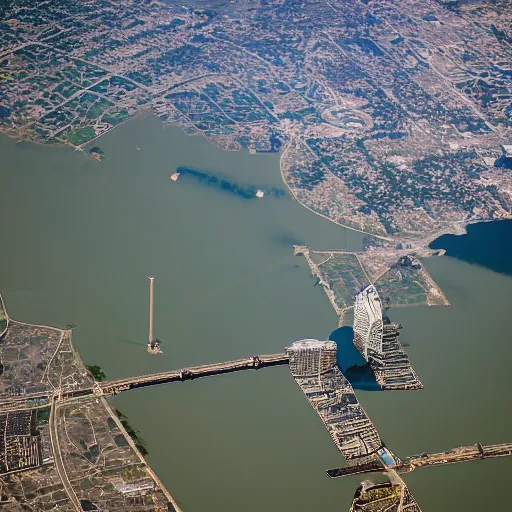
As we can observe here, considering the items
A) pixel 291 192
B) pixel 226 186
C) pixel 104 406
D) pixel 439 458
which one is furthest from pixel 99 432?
pixel 291 192

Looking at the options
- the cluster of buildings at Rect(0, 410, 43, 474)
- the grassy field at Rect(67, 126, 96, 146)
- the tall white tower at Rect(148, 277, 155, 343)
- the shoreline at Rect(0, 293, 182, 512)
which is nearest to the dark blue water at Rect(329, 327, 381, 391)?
the tall white tower at Rect(148, 277, 155, 343)

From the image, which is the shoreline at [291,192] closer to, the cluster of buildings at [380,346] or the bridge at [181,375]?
the cluster of buildings at [380,346]

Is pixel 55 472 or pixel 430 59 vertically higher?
pixel 430 59

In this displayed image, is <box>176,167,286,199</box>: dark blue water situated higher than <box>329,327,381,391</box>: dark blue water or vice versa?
<box>176,167,286,199</box>: dark blue water

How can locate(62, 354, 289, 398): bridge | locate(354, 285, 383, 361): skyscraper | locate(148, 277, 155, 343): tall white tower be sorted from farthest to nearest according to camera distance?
locate(354, 285, 383, 361): skyscraper < locate(148, 277, 155, 343): tall white tower < locate(62, 354, 289, 398): bridge

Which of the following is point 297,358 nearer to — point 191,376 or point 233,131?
point 191,376

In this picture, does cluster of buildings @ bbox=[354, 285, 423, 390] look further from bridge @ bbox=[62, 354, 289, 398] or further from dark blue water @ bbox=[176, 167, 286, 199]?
dark blue water @ bbox=[176, 167, 286, 199]

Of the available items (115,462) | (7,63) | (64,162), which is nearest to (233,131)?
(64,162)
